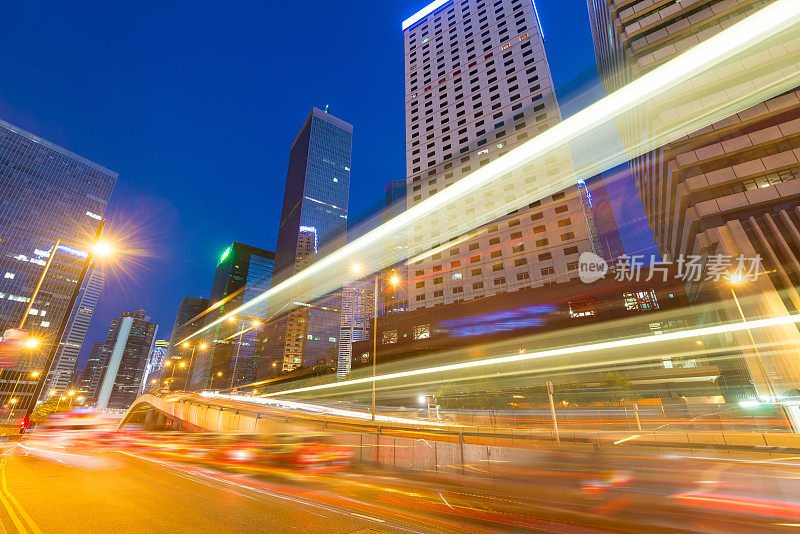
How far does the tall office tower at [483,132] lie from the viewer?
55.1 metres

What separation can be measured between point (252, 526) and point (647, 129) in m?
52.8

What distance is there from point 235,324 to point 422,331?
124 metres

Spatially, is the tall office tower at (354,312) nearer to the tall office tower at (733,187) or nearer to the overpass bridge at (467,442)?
the tall office tower at (733,187)

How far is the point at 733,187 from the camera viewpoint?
1287 inches

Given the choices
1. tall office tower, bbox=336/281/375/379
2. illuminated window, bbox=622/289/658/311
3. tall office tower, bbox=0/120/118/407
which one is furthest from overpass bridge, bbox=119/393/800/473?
tall office tower, bbox=0/120/118/407

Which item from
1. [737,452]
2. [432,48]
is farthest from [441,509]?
[432,48]

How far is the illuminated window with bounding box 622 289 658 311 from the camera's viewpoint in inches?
1580

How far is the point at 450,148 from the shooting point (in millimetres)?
72938

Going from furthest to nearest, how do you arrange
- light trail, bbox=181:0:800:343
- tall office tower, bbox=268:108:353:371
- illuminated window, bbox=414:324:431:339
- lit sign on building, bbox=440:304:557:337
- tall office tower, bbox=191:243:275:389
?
tall office tower, bbox=191:243:275:389 < tall office tower, bbox=268:108:353:371 < illuminated window, bbox=414:324:431:339 < lit sign on building, bbox=440:304:557:337 < light trail, bbox=181:0:800:343

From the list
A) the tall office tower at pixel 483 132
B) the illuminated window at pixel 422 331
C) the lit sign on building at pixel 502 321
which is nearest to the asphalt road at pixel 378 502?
the lit sign on building at pixel 502 321

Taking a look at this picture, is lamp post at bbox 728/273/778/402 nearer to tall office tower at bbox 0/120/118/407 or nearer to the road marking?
the road marking

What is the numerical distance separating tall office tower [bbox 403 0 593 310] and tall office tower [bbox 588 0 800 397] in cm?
1545

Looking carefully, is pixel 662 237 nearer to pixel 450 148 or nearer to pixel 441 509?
pixel 450 148

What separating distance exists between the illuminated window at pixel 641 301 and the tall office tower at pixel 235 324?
470 feet
